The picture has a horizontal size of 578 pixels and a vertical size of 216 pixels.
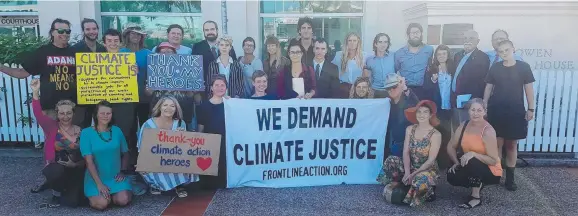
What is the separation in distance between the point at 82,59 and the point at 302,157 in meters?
2.66

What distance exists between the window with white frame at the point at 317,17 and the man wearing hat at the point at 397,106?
414cm

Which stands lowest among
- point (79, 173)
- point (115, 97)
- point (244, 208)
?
point (244, 208)

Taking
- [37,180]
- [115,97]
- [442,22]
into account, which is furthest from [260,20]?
[37,180]

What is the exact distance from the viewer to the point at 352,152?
18.1 ft

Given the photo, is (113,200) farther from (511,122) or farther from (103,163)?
(511,122)

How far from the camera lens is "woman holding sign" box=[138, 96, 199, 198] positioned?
4922 millimetres

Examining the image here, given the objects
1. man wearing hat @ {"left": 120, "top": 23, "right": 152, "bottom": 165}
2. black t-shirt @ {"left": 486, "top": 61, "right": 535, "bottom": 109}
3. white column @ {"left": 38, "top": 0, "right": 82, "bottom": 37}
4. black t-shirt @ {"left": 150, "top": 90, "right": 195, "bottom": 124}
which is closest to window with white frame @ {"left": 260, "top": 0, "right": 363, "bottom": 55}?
white column @ {"left": 38, "top": 0, "right": 82, "bottom": 37}

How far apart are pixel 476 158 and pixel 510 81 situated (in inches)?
41.4

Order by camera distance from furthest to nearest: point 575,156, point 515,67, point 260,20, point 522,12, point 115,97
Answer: point 260,20
point 522,12
point 575,156
point 115,97
point 515,67

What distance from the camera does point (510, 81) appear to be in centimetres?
515

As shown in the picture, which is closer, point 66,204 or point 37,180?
point 66,204

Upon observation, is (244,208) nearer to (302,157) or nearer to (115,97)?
(302,157)

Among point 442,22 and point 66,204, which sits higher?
point 442,22

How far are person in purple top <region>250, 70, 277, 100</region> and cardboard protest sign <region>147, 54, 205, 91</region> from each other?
668 millimetres
